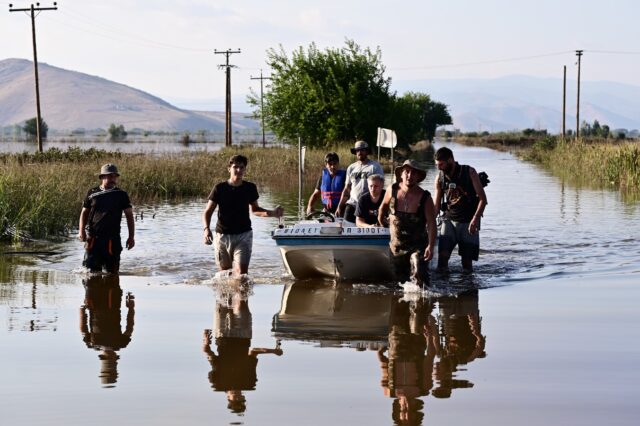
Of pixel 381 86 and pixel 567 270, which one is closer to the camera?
pixel 567 270

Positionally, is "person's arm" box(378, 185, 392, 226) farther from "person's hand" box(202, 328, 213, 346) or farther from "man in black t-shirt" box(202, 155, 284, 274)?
"person's hand" box(202, 328, 213, 346)

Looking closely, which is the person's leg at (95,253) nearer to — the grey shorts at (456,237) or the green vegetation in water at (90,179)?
the grey shorts at (456,237)

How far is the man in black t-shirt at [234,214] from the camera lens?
1260cm

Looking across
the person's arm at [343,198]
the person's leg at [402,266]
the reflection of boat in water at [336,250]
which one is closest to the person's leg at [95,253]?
the reflection of boat in water at [336,250]

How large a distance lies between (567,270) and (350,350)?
24.8ft

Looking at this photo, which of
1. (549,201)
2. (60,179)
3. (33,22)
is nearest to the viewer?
(60,179)

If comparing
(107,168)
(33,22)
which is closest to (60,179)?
(107,168)

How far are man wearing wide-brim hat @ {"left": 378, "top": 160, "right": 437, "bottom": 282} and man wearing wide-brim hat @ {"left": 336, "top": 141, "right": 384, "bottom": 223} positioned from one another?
162cm

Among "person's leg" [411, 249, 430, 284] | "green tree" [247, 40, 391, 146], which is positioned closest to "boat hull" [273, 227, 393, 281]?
"person's leg" [411, 249, 430, 284]

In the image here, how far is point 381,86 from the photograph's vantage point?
61.2 meters

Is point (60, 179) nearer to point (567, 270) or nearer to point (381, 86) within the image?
point (567, 270)

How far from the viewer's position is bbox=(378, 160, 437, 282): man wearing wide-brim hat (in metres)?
12.2

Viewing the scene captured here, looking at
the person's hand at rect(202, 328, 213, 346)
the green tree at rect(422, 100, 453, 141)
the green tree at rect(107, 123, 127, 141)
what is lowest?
the person's hand at rect(202, 328, 213, 346)

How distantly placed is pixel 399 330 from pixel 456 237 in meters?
4.03
